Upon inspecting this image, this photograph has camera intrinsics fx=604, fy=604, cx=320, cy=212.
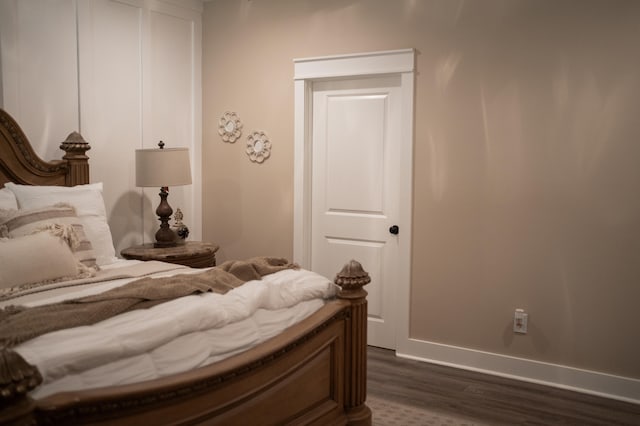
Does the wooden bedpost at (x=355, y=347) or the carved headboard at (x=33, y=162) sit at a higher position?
the carved headboard at (x=33, y=162)

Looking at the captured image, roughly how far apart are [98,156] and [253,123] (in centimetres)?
117

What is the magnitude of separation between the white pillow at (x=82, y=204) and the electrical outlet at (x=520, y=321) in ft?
7.98

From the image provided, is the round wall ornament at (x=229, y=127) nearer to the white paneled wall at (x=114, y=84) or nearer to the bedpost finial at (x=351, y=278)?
the white paneled wall at (x=114, y=84)

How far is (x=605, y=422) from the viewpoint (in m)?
3.16

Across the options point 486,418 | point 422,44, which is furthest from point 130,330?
point 422,44

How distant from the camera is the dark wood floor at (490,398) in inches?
126

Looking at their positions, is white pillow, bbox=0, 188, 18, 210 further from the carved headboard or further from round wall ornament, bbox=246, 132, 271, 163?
round wall ornament, bbox=246, 132, 271, 163

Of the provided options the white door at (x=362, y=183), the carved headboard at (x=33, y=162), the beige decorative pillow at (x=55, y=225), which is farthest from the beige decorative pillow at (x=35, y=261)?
the white door at (x=362, y=183)

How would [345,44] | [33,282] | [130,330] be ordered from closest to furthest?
1. [130,330]
2. [33,282]
3. [345,44]

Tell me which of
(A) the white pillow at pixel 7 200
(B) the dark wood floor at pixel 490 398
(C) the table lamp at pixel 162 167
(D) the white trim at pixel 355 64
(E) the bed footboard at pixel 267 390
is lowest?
(B) the dark wood floor at pixel 490 398

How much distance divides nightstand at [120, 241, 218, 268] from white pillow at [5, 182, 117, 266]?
0.54 meters

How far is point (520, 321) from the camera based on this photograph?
12.3ft

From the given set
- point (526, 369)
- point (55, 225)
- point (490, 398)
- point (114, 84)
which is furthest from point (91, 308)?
point (526, 369)

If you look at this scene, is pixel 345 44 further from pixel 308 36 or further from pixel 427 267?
pixel 427 267
